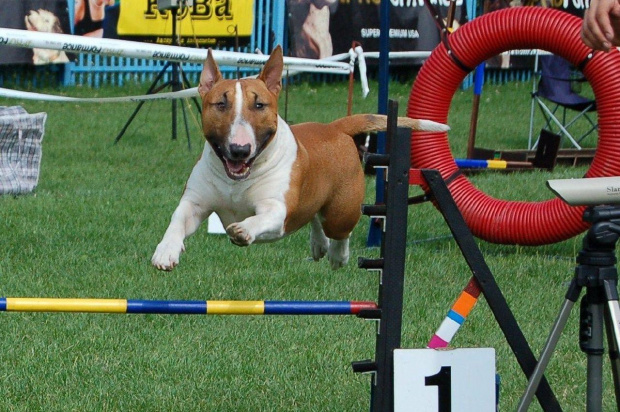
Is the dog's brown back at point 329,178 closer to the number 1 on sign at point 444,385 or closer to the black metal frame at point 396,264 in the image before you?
the black metal frame at point 396,264

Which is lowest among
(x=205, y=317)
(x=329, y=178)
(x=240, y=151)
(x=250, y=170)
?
(x=205, y=317)

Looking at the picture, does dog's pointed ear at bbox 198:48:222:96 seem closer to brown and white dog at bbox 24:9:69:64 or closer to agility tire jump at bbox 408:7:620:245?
agility tire jump at bbox 408:7:620:245

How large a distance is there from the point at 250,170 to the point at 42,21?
11.5 meters

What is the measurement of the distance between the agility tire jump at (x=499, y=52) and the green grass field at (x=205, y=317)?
0.99 ft

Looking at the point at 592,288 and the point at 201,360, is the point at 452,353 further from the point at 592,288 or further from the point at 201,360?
the point at 201,360

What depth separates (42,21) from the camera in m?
15.2

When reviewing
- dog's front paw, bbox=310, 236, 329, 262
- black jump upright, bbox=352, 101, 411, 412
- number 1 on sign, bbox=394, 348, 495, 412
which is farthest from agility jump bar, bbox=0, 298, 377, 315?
dog's front paw, bbox=310, 236, 329, 262

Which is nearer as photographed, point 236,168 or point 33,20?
point 236,168

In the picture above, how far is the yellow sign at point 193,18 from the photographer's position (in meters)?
15.4

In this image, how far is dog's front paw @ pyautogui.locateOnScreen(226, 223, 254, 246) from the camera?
4129mm

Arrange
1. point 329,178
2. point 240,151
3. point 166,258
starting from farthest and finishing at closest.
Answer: point 329,178 < point 240,151 < point 166,258

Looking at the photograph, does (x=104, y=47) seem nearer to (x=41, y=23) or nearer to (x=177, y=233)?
(x=177, y=233)

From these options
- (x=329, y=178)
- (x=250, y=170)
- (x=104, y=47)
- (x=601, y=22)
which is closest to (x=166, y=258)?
(x=250, y=170)

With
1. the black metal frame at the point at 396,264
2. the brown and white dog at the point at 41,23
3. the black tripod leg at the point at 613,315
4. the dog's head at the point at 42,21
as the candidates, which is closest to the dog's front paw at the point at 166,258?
the black metal frame at the point at 396,264
